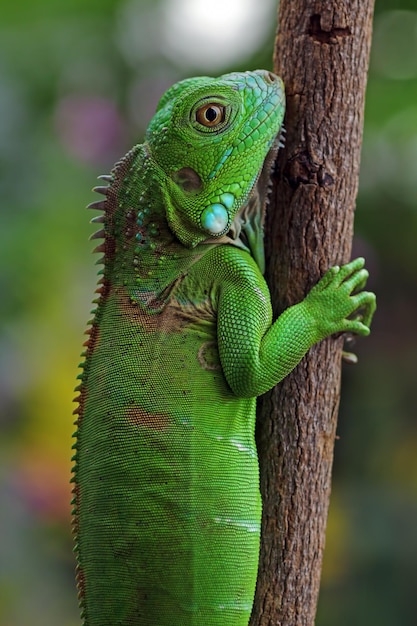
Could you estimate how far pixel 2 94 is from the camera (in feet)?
18.5

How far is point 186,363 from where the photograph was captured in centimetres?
240

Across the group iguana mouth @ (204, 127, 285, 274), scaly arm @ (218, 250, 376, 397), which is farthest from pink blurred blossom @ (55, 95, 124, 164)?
scaly arm @ (218, 250, 376, 397)

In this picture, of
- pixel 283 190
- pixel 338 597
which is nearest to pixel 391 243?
pixel 338 597

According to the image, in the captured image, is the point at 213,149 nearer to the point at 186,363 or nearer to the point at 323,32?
the point at 323,32

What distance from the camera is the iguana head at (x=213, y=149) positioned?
94.6 inches

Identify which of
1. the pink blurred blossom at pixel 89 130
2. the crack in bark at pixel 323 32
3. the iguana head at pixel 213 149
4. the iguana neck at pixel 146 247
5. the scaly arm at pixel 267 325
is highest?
the pink blurred blossom at pixel 89 130

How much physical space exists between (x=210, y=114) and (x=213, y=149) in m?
0.12

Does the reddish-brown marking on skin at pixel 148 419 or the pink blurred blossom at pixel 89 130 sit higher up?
the pink blurred blossom at pixel 89 130

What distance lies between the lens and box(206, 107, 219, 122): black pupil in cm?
240

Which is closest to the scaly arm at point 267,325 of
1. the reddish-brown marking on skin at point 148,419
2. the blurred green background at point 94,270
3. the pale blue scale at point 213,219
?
the pale blue scale at point 213,219

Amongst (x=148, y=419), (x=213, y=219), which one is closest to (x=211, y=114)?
(x=213, y=219)

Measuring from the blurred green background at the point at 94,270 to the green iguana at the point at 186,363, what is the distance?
102 inches

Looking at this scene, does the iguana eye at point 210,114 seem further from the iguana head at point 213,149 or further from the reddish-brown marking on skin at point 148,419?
the reddish-brown marking on skin at point 148,419

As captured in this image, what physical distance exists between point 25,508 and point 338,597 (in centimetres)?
222
